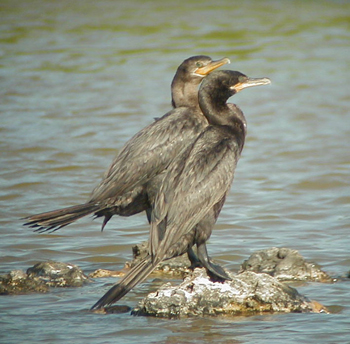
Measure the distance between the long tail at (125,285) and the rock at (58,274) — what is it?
80 cm

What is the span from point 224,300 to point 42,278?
1.65 m

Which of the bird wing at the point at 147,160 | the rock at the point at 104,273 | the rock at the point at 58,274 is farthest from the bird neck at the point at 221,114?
the rock at the point at 58,274

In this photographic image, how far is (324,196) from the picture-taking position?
968 cm

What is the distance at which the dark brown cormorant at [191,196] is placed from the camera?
20.0 ft

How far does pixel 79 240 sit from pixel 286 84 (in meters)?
8.24

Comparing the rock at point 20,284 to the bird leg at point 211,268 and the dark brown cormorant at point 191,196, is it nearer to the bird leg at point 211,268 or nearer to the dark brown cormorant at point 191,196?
the dark brown cormorant at point 191,196

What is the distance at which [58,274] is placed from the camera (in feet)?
22.5

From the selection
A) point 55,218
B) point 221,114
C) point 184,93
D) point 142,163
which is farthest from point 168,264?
point 184,93

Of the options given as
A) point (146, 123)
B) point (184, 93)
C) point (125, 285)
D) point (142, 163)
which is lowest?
point (125, 285)

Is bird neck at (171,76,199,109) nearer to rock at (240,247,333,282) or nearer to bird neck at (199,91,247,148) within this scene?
bird neck at (199,91,247,148)

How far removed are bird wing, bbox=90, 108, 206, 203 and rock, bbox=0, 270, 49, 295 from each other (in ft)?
2.99

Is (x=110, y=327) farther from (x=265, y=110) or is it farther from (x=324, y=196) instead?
(x=265, y=110)

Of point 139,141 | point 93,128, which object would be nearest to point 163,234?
point 139,141

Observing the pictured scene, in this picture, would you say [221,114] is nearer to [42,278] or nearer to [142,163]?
[142,163]
